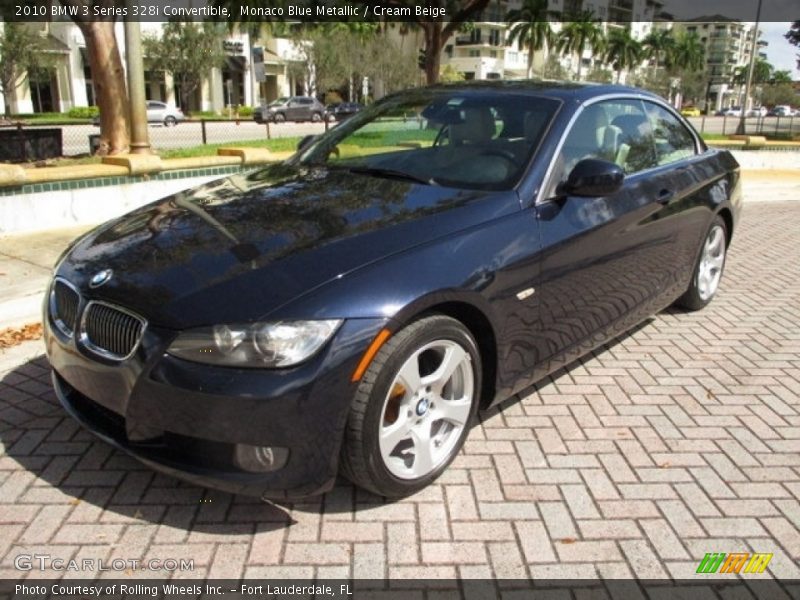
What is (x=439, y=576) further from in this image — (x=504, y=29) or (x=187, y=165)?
(x=504, y=29)

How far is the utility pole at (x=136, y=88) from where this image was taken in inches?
316

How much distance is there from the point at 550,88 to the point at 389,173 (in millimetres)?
1143

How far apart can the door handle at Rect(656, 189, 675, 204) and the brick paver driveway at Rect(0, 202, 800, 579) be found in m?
1.09

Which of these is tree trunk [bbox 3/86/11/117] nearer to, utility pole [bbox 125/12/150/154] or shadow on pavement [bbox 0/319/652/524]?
utility pole [bbox 125/12/150/154]

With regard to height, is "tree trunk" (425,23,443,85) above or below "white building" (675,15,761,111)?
below

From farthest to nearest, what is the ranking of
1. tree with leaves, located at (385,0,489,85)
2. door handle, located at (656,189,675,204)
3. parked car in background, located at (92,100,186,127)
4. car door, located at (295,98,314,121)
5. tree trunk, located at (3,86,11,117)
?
1. car door, located at (295,98,314,121)
2. tree trunk, located at (3,86,11,117)
3. parked car in background, located at (92,100,186,127)
4. tree with leaves, located at (385,0,489,85)
5. door handle, located at (656,189,675,204)

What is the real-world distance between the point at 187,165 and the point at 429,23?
12130 millimetres

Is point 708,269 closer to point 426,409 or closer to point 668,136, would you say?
point 668,136

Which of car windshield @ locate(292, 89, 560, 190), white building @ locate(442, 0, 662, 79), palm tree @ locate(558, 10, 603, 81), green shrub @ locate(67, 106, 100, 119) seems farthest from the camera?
white building @ locate(442, 0, 662, 79)

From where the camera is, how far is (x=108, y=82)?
927 cm

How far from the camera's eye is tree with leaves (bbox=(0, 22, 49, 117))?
36.7 metres

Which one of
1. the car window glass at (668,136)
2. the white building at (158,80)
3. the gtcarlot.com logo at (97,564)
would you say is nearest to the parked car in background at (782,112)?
the white building at (158,80)

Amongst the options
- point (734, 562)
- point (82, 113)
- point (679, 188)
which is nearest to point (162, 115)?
point (82, 113)

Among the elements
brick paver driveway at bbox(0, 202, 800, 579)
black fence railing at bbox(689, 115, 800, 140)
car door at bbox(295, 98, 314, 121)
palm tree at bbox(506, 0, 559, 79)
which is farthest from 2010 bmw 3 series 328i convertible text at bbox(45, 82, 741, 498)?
palm tree at bbox(506, 0, 559, 79)
